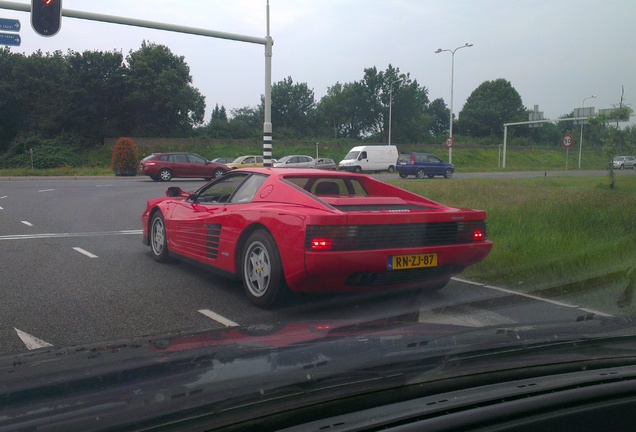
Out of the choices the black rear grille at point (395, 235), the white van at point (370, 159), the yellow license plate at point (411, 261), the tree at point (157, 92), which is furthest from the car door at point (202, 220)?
the tree at point (157, 92)

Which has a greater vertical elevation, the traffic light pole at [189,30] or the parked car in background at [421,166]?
the traffic light pole at [189,30]

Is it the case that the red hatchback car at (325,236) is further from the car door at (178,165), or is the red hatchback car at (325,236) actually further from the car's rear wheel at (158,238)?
the car door at (178,165)

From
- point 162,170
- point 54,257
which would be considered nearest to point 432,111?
point 162,170

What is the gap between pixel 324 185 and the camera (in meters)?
6.57

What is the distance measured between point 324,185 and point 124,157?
31.3m

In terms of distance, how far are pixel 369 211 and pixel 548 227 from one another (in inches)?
215

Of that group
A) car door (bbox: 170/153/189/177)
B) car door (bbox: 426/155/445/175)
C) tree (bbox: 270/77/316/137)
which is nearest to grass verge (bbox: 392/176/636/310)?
car door (bbox: 170/153/189/177)

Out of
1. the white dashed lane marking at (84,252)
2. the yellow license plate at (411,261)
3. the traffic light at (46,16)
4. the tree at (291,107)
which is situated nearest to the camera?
the yellow license plate at (411,261)

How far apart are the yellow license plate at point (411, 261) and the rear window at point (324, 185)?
1252mm

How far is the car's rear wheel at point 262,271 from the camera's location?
5.53 metres

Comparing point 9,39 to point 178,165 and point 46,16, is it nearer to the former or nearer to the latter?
point 46,16

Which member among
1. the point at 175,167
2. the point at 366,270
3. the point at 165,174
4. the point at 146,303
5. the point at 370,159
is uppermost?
the point at 370,159

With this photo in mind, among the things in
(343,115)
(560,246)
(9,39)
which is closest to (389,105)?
(343,115)

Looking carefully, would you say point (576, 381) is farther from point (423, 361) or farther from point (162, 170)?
point (162, 170)
